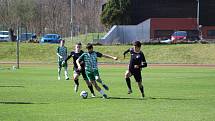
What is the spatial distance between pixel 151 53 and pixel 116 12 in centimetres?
2644

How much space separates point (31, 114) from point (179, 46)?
47737 mm

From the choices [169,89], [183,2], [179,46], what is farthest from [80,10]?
[169,89]

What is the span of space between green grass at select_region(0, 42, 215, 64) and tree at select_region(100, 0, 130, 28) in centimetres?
2159

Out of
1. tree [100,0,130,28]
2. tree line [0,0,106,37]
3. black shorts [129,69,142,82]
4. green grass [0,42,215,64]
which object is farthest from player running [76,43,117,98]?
tree line [0,0,106,37]

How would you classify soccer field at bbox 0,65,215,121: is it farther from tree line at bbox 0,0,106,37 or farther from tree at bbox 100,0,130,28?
tree line at bbox 0,0,106,37

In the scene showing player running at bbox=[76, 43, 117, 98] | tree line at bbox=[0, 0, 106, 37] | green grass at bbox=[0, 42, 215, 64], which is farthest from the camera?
tree line at bbox=[0, 0, 106, 37]

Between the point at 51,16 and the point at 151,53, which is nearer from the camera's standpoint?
the point at 151,53

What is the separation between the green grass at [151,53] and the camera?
5818cm

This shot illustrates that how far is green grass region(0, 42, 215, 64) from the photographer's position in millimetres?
58184

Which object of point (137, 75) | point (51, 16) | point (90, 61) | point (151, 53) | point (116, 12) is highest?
point (116, 12)

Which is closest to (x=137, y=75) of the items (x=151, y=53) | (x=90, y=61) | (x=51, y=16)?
(x=90, y=61)

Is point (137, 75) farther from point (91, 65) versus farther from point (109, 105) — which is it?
point (109, 105)

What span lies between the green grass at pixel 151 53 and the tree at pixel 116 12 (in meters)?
21.6

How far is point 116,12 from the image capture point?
3393 inches
